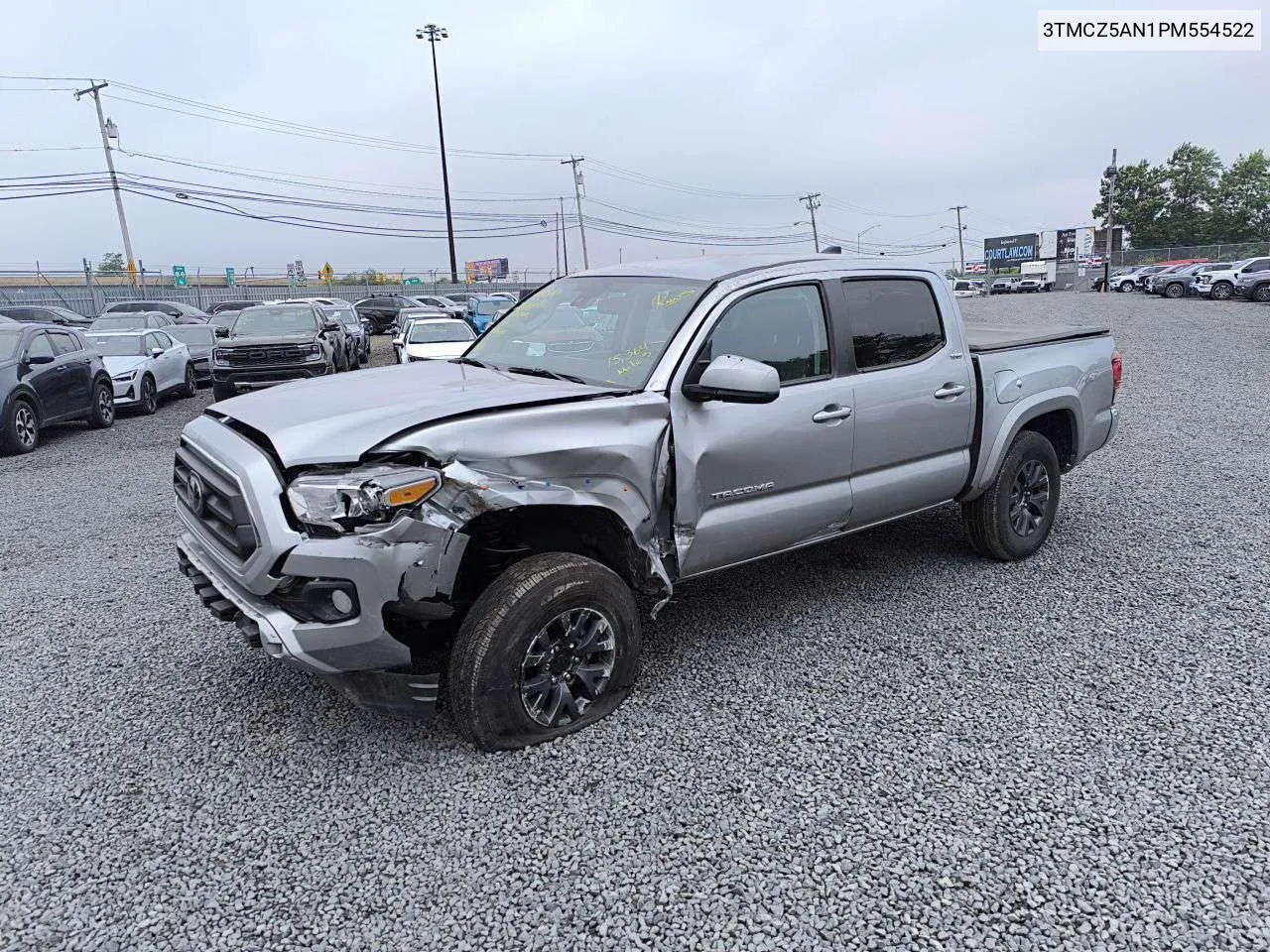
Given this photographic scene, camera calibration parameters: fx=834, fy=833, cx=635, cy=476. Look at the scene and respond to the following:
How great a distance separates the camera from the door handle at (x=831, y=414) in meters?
3.89

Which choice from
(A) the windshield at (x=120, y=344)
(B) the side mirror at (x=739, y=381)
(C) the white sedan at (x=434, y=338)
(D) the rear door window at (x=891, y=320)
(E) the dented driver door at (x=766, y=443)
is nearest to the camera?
(B) the side mirror at (x=739, y=381)

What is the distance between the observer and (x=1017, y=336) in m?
5.32

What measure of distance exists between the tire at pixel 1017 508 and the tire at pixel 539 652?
8.77ft

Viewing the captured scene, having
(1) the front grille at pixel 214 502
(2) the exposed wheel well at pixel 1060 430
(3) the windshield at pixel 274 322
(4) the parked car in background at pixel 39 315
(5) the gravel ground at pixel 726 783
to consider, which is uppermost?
(4) the parked car in background at pixel 39 315

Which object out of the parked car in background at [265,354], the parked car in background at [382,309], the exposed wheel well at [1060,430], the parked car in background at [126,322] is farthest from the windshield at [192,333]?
the parked car in background at [382,309]

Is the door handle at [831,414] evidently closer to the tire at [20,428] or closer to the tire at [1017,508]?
the tire at [1017,508]

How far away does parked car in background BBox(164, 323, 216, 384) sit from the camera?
1614 centimetres

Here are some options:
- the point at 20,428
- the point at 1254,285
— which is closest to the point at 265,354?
the point at 20,428

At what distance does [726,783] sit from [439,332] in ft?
43.1

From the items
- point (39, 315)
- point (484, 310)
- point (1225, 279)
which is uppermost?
point (39, 315)

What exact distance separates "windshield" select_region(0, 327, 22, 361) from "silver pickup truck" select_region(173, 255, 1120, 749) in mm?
8448

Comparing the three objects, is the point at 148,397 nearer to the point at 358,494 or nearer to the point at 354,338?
the point at 354,338

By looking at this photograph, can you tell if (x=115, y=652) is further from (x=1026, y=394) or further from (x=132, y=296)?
(x=132, y=296)

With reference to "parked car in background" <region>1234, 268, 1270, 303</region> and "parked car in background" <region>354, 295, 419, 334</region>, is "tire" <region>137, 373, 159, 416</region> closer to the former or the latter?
"parked car in background" <region>354, 295, 419, 334</region>
